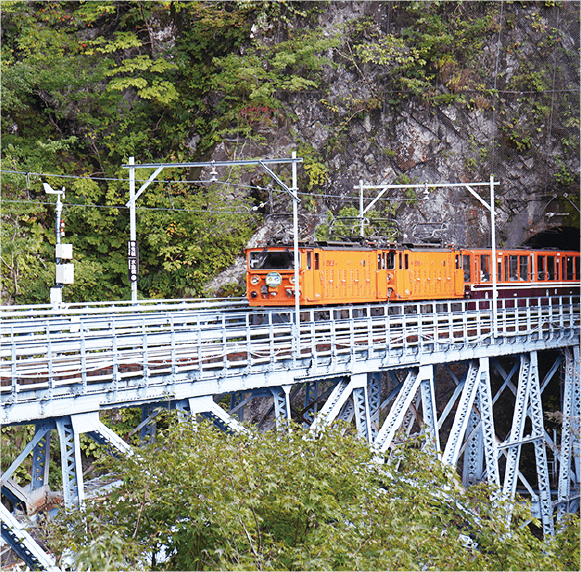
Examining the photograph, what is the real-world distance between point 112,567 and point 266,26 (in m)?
33.2

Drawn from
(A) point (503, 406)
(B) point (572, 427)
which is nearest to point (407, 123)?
(A) point (503, 406)

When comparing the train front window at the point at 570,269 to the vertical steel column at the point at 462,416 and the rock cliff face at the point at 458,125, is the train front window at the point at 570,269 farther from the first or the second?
the vertical steel column at the point at 462,416

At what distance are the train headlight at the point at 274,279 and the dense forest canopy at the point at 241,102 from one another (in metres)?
10.4

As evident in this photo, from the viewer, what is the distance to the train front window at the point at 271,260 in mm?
23906

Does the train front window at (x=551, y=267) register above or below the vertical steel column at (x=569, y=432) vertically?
above

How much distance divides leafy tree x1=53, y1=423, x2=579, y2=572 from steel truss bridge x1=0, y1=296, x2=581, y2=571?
1.61 m

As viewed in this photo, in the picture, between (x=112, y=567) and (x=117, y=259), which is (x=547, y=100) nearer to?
(x=117, y=259)

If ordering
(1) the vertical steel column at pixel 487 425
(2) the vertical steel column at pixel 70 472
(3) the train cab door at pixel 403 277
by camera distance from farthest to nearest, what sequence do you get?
(3) the train cab door at pixel 403 277
(1) the vertical steel column at pixel 487 425
(2) the vertical steel column at pixel 70 472

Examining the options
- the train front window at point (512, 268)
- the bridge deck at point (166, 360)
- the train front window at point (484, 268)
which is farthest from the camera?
the train front window at point (512, 268)

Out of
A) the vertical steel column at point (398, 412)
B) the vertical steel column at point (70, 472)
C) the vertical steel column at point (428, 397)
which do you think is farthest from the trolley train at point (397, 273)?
the vertical steel column at point (70, 472)

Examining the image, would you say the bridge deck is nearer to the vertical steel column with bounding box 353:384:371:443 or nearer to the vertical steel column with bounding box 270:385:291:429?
the vertical steel column with bounding box 270:385:291:429

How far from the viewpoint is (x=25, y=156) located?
34375 millimetres

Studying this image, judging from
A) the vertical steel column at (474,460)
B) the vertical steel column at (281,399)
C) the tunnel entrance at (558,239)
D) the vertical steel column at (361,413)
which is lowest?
the vertical steel column at (474,460)

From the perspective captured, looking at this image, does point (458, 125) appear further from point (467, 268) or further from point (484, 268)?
point (467, 268)
